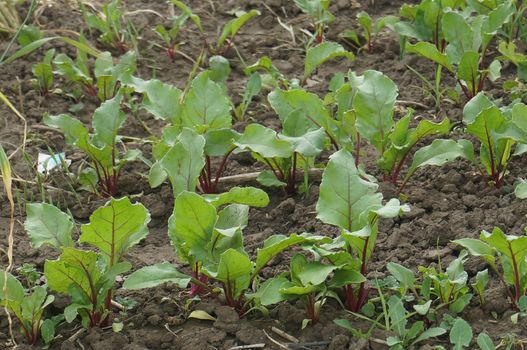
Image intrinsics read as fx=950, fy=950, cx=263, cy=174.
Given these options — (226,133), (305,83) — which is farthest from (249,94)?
(226,133)

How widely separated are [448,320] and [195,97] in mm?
1285

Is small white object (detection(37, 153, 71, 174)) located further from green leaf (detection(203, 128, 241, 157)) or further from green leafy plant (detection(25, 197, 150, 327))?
green leafy plant (detection(25, 197, 150, 327))

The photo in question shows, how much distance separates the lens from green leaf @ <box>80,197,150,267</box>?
8.79 feet

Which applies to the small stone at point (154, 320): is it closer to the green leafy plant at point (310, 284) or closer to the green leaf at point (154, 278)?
the green leaf at point (154, 278)

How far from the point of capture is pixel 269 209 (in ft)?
11.0

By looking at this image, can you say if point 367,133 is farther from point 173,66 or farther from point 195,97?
point 173,66

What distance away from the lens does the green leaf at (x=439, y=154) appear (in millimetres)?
3180

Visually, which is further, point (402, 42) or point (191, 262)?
point (402, 42)

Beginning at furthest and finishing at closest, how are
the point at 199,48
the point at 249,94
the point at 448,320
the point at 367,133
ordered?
the point at 199,48 < the point at 249,94 < the point at 367,133 < the point at 448,320

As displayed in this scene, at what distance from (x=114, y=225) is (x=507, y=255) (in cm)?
→ 111

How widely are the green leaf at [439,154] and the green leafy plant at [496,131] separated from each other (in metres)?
0.06

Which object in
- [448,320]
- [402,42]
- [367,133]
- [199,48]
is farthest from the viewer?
[199,48]

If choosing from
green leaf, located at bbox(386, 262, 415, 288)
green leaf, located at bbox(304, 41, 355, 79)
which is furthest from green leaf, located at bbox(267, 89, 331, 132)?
green leaf, located at bbox(386, 262, 415, 288)

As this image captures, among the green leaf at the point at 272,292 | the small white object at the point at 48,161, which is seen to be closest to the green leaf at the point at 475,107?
the green leaf at the point at 272,292
